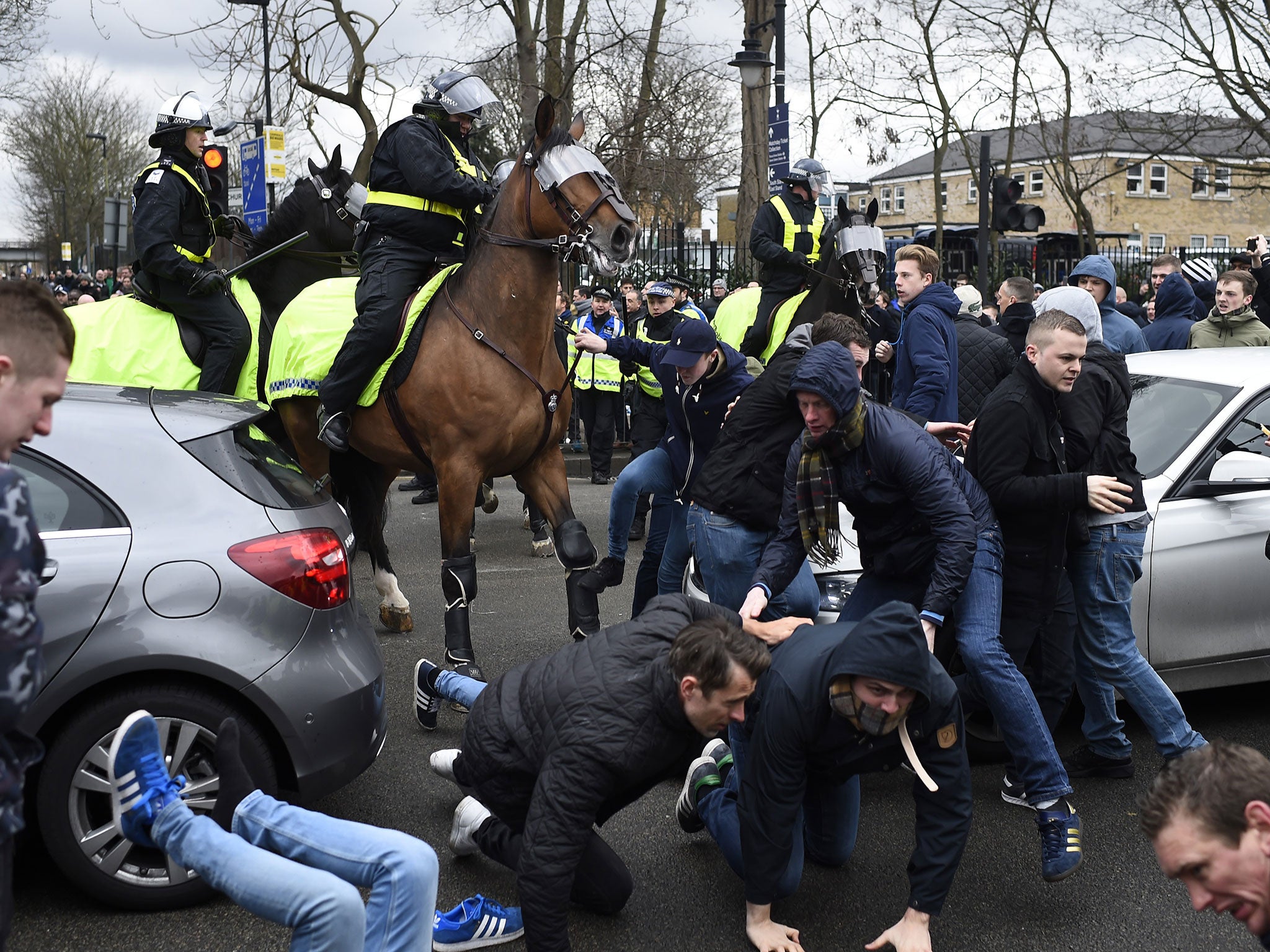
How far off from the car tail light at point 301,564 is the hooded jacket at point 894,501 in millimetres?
1483

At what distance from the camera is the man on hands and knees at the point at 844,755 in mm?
3568

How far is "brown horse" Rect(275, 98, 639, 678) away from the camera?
6.14 m

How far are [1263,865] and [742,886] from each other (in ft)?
7.93

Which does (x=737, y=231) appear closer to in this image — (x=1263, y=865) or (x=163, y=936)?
(x=163, y=936)

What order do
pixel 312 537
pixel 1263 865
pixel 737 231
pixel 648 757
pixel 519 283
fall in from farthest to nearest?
pixel 737 231
pixel 519 283
pixel 312 537
pixel 648 757
pixel 1263 865

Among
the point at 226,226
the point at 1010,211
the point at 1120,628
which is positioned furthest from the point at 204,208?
the point at 1010,211

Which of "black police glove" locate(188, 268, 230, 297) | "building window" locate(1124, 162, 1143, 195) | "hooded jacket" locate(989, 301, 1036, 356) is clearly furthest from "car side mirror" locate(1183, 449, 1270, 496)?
"building window" locate(1124, 162, 1143, 195)

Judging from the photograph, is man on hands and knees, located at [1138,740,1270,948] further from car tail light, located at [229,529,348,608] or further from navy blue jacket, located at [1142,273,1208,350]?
navy blue jacket, located at [1142,273,1208,350]

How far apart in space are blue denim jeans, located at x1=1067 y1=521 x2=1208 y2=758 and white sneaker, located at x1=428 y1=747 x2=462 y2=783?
8.04 feet

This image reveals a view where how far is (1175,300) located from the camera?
407 inches

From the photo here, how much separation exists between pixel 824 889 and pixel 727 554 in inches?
59.6

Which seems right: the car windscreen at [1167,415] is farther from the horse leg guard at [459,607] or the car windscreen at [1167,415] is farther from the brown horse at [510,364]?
the horse leg guard at [459,607]

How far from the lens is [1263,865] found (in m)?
2.07

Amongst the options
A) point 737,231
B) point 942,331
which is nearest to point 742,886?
point 942,331
